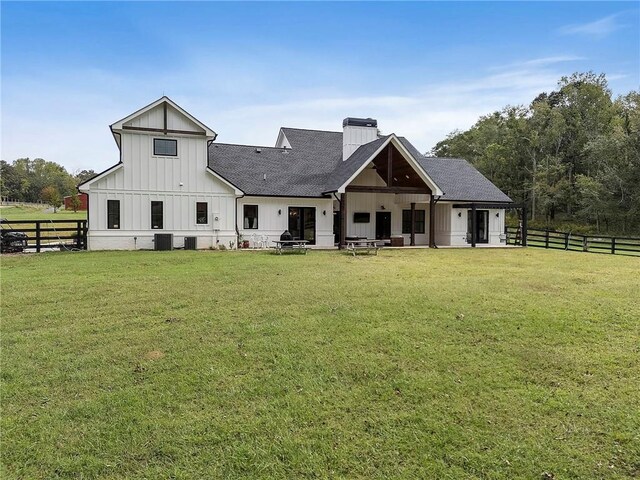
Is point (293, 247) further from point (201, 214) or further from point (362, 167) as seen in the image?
point (362, 167)

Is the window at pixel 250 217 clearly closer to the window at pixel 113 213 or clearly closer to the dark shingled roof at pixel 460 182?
the window at pixel 113 213

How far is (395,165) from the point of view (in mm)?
21922

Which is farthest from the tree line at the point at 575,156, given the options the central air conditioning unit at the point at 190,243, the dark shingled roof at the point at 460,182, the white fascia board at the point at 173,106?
the central air conditioning unit at the point at 190,243

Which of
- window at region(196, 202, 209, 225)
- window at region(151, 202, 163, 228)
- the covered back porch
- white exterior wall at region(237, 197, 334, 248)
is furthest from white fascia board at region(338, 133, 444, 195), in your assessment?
window at region(151, 202, 163, 228)

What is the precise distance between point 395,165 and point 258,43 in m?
9.14

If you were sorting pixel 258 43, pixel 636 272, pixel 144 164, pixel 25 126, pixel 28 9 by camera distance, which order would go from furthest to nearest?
pixel 25 126 → pixel 144 164 → pixel 258 43 → pixel 636 272 → pixel 28 9

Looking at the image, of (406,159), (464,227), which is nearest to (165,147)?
(406,159)

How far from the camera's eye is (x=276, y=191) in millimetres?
21203

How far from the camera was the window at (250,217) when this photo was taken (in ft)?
68.6

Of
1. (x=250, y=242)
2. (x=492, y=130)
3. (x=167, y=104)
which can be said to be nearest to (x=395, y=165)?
(x=250, y=242)

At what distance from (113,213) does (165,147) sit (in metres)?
3.68

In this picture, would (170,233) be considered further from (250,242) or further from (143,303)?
(143,303)

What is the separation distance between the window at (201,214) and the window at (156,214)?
64.4 inches

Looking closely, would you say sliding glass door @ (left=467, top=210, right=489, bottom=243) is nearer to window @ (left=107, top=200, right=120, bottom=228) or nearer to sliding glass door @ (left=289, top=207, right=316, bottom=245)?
sliding glass door @ (left=289, top=207, right=316, bottom=245)
